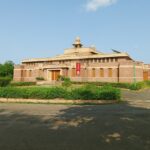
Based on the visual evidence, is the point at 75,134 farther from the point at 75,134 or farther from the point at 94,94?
the point at 94,94

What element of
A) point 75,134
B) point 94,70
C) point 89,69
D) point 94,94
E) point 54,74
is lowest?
point 75,134

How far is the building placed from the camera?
4497cm

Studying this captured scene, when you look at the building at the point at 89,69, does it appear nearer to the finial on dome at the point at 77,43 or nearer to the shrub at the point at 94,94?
the finial on dome at the point at 77,43

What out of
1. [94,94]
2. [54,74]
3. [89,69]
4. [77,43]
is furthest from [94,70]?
[94,94]

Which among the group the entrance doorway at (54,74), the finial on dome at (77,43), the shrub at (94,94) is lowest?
the shrub at (94,94)

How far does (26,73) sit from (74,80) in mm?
13261

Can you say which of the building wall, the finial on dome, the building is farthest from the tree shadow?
Result: the finial on dome

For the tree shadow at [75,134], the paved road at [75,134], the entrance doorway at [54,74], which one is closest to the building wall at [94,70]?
the entrance doorway at [54,74]

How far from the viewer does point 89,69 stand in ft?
160

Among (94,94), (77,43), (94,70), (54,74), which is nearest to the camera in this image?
(94,94)

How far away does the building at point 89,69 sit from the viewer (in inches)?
1770

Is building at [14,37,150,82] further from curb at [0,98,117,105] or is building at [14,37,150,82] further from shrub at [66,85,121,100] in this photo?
curb at [0,98,117,105]

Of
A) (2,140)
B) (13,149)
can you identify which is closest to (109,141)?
(13,149)

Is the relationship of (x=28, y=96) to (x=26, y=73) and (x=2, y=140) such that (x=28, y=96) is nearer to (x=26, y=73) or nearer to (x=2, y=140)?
(x=2, y=140)
